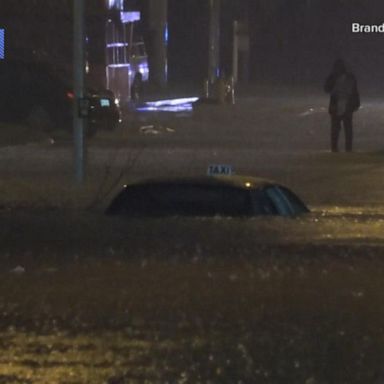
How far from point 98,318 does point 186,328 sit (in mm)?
661

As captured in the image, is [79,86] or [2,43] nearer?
[79,86]

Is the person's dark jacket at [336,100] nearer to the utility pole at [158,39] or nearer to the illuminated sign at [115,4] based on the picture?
the illuminated sign at [115,4]

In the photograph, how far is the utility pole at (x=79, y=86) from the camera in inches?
814

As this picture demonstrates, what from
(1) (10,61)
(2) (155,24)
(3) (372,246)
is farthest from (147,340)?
(2) (155,24)

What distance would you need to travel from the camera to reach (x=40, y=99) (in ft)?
113

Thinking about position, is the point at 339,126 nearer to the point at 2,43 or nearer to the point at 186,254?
the point at 2,43

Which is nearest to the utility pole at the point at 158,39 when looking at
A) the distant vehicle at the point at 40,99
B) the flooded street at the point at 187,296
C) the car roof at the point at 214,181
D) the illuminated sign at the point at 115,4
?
the illuminated sign at the point at 115,4

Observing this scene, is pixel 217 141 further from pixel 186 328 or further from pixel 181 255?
pixel 186 328

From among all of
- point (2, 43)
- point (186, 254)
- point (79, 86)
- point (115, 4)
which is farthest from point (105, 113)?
A: point (186, 254)

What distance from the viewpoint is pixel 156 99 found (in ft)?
178

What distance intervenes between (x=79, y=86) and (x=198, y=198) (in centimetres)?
886

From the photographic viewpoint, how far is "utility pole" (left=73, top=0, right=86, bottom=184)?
20672 mm

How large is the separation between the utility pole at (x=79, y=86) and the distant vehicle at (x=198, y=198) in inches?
320

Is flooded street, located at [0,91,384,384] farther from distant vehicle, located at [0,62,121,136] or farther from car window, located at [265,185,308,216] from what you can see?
distant vehicle, located at [0,62,121,136]
